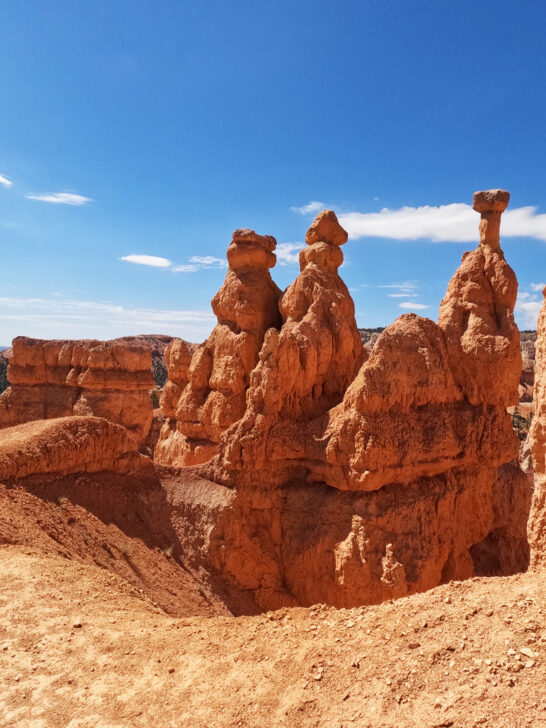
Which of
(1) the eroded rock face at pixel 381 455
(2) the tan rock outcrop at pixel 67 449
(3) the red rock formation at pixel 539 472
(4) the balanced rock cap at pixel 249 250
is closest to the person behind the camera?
(3) the red rock formation at pixel 539 472

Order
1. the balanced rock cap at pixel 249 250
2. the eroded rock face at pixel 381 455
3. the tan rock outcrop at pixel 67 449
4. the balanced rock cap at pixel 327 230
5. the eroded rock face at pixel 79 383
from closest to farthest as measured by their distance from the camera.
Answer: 1. the eroded rock face at pixel 381 455
2. the tan rock outcrop at pixel 67 449
3. the balanced rock cap at pixel 327 230
4. the balanced rock cap at pixel 249 250
5. the eroded rock face at pixel 79 383

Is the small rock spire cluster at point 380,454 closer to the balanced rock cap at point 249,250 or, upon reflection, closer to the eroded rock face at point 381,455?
the eroded rock face at point 381,455

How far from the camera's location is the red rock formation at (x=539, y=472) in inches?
271

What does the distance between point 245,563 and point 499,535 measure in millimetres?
6843

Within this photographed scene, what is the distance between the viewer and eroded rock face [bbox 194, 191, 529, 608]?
12.2m

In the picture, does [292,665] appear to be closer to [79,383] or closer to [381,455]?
[381,455]

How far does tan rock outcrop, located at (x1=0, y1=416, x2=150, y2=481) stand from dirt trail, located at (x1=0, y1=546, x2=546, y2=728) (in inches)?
219

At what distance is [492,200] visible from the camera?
1469cm

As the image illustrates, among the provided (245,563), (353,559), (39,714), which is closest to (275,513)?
(245,563)

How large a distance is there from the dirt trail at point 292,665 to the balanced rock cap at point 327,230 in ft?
40.2

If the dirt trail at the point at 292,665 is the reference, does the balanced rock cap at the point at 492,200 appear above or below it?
above

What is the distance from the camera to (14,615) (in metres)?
7.10

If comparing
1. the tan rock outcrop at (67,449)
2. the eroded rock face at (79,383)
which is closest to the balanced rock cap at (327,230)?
the tan rock outcrop at (67,449)

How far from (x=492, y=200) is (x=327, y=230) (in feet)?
15.6
